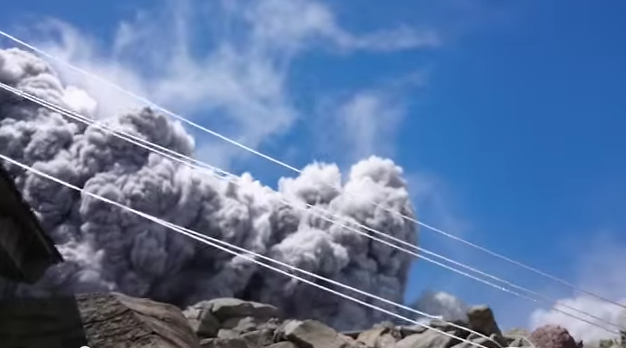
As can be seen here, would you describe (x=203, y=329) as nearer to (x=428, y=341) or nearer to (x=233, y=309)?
(x=233, y=309)

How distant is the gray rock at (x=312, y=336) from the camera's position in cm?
2311

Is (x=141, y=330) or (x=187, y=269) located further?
(x=187, y=269)

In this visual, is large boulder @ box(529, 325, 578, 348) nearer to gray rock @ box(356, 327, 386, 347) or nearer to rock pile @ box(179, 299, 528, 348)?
rock pile @ box(179, 299, 528, 348)

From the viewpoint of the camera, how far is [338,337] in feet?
79.8

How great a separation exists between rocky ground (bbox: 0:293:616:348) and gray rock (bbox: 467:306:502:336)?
0.03m

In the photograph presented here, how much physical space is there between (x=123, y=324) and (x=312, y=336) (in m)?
18.4

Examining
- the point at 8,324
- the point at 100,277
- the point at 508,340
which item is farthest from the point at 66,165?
the point at 8,324

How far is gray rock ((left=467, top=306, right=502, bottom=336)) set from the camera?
2369cm

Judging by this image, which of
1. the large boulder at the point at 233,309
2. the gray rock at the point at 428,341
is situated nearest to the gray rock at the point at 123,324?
the gray rock at the point at 428,341

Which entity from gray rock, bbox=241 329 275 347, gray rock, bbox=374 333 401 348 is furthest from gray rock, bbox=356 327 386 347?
gray rock, bbox=241 329 275 347

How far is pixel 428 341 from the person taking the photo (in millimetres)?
23359

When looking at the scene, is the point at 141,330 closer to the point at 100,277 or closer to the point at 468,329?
the point at 468,329

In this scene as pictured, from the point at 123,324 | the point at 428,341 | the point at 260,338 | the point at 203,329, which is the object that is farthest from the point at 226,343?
the point at 123,324

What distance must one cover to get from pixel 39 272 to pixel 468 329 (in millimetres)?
14041
